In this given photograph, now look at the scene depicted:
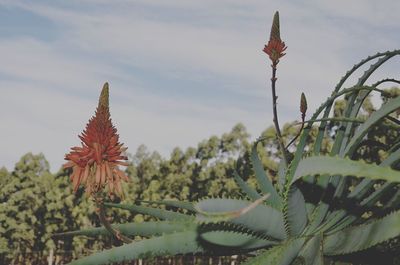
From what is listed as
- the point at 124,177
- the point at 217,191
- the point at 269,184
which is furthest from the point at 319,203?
the point at 217,191

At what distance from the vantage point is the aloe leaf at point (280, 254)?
1.60 metres

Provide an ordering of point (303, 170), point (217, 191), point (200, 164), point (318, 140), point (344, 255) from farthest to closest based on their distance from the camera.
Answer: point (200, 164) → point (217, 191) → point (318, 140) → point (344, 255) → point (303, 170)

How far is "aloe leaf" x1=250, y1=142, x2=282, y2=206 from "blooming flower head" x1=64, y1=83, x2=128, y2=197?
1.57 ft

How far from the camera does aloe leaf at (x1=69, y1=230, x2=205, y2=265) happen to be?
1539mm

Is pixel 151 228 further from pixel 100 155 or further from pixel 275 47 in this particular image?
pixel 275 47

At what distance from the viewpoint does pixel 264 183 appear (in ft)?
6.83

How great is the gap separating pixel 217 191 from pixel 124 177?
79.8 feet

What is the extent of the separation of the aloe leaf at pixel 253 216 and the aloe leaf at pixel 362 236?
0.14 m

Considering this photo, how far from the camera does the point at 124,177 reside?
5.92 feet

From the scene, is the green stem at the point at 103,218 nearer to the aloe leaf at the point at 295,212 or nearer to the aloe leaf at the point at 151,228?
the aloe leaf at the point at 151,228

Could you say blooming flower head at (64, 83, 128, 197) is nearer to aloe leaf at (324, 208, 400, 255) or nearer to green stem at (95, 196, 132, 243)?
green stem at (95, 196, 132, 243)

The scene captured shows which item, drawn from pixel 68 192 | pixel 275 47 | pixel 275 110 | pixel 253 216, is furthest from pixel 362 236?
pixel 68 192

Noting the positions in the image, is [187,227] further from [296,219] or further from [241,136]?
[241,136]

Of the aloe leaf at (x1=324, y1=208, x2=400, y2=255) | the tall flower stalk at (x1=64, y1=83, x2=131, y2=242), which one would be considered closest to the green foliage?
the aloe leaf at (x1=324, y1=208, x2=400, y2=255)
